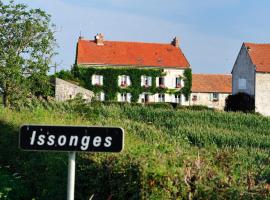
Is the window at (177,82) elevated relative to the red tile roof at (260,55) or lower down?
lower down

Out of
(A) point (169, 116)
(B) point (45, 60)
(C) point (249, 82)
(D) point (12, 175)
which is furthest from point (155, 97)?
(D) point (12, 175)

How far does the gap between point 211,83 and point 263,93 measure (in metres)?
18.2

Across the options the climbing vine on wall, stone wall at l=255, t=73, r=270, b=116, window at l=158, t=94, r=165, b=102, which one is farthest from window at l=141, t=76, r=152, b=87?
stone wall at l=255, t=73, r=270, b=116

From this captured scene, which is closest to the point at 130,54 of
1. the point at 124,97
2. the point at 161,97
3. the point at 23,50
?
the point at 124,97

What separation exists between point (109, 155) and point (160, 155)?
1.80 ft

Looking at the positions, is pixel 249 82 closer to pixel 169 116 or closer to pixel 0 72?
pixel 0 72

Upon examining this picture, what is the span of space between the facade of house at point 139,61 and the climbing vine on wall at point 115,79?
0.25 m

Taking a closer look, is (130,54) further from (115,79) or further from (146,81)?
(115,79)

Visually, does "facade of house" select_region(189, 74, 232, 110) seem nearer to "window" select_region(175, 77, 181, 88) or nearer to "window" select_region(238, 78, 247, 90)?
"window" select_region(175, 77, 181, 88)

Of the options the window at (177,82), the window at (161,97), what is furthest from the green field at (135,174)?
the window at (177,82)

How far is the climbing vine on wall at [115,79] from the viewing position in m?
64.7

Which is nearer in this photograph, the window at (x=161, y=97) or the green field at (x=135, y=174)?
the green field at (x=135, y=174)

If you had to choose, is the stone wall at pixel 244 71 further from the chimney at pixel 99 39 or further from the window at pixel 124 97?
the chimney at pixel 99 39

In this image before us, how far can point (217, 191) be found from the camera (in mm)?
5949
